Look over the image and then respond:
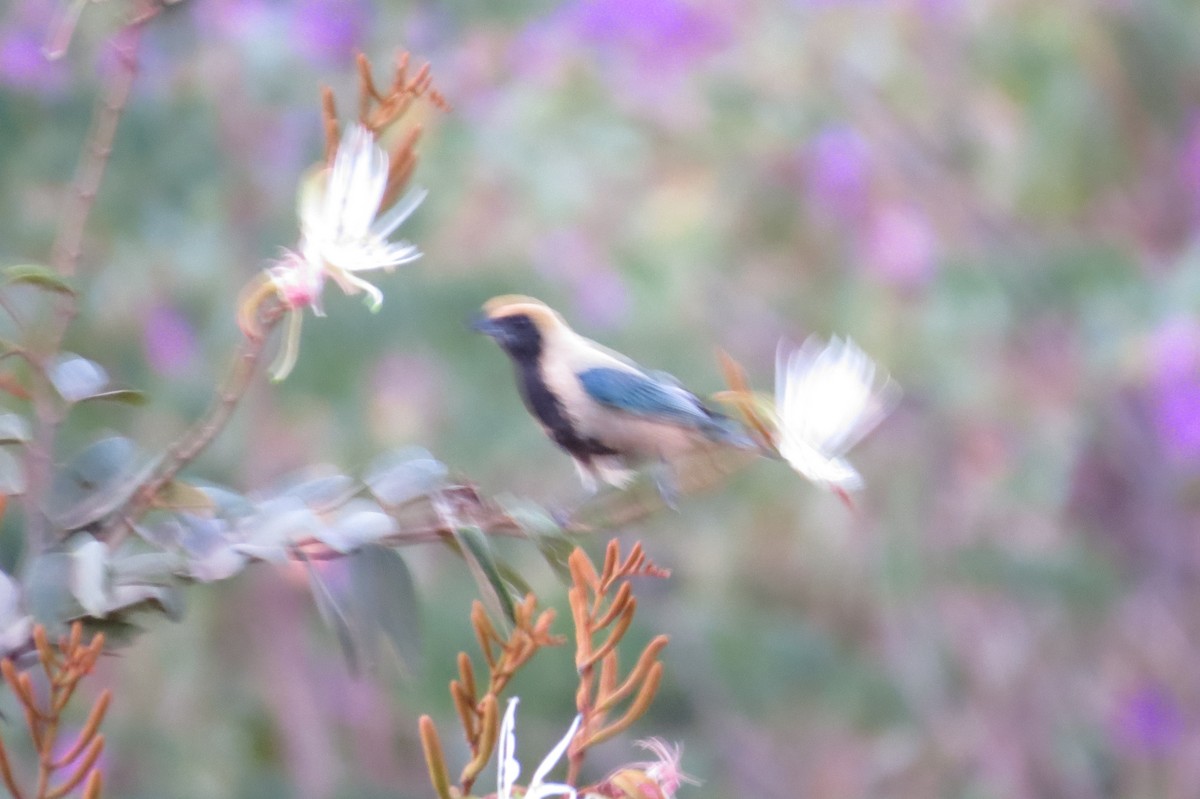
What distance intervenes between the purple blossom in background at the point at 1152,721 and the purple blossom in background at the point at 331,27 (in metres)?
1.65

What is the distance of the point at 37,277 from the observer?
475 mm

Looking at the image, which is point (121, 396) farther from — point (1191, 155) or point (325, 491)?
point (1191, 155)

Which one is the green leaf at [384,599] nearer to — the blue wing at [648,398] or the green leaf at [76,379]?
the green leaf at [76,379]

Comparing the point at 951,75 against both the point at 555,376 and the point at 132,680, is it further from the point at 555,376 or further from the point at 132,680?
the point at 555,376

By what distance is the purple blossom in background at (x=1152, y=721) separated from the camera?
2.50 metres

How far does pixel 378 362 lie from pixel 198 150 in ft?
1.48

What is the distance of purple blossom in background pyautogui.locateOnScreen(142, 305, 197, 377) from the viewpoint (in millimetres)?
A: 2108

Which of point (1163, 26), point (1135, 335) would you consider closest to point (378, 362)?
point (1135, 335)

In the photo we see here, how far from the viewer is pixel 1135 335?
2010 mm

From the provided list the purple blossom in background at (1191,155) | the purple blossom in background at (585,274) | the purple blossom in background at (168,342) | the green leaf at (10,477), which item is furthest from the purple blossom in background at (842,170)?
the green leaf at (10,477)

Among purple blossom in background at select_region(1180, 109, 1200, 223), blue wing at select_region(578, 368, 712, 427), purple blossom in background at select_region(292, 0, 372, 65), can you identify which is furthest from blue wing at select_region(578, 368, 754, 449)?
purple blossom in background at select_region(1180, 109, 1200, 223)

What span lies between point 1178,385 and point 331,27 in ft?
4.34

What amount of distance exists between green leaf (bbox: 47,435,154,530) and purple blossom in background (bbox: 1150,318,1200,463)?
1.63 meters

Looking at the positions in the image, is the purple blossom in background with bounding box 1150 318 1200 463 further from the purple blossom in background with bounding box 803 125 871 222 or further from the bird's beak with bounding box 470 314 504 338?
the bird's beak with bounding box 470 314 504 338
